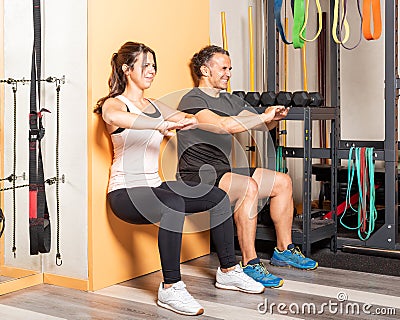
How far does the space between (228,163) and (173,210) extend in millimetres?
727

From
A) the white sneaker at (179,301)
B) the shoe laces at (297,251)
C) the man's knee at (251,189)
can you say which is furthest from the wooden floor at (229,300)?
the man's knee at (251,189)

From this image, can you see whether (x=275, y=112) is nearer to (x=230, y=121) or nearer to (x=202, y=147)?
(x=230, y=121)

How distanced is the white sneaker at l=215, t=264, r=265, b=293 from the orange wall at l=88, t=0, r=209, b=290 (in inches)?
18.4

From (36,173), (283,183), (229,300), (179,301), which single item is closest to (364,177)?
(283,183)

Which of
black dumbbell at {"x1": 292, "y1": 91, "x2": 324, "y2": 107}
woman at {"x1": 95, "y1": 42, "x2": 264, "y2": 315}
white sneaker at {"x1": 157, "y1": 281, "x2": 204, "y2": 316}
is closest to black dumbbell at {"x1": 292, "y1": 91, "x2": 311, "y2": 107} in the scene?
black dumbbell at {"x1": 292, "y1": 91, "x2": 324, "y2": 107}

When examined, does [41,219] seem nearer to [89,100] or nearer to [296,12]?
[89,100]

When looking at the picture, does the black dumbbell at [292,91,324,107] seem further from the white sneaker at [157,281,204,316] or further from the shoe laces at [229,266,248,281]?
the white sneaker at [157,281,204,316]

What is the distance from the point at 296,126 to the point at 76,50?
2.72 metres

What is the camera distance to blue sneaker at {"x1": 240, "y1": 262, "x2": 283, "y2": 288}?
309 cm

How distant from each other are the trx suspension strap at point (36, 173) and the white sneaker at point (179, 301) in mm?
630

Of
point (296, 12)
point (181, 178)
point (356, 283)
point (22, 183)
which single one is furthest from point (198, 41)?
point (356, 283)

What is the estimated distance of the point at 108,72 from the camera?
307 centimetres

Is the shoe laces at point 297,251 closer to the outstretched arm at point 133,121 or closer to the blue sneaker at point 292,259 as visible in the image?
the blue sneaker at point 292,259

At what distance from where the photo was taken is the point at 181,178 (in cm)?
339
